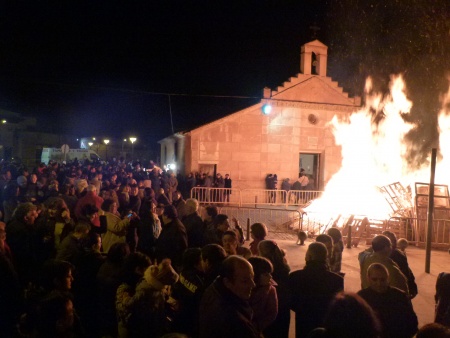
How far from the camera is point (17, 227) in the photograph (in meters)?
6.21

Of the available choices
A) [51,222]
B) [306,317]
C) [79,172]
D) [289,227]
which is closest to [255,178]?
[289,227]

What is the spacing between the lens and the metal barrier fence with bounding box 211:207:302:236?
1582 centimetres

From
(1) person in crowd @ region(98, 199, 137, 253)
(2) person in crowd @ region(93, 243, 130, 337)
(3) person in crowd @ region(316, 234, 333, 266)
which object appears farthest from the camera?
(1) person in crowd @ region(98, 199, 137, 253)

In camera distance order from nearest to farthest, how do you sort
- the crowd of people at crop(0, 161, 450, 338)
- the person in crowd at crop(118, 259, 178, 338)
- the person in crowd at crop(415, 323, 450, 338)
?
the person in crowd at crop(415, 323, 450, 338) → the crowd of people at crop(0, 161, 450, 338) → the person in crowd at crop(118, 259, 178, 338)

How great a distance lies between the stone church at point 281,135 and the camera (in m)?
23.8

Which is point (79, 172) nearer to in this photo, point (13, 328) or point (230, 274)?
point (13, 328)

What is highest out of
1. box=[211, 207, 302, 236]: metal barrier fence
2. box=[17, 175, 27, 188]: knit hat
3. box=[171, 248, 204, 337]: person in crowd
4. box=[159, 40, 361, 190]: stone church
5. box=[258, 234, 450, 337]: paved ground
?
box=[159, 40, 361, 190]: stone church

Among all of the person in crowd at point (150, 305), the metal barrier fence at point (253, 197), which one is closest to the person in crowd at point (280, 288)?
the person in crowd at point (150, 305)

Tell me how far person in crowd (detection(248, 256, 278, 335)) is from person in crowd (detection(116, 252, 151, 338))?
1.12 m

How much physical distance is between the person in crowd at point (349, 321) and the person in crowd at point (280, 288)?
75.7 inches

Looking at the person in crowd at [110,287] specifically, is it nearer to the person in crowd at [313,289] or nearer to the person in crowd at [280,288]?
the person in crowd at [280,288]

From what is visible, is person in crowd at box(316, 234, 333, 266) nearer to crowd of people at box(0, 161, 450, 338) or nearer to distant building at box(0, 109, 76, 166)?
crowd of people at box(0, 161, 450, 338)

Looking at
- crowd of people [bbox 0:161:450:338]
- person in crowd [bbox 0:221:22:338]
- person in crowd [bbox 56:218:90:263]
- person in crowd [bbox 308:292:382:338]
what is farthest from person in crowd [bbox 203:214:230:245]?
person in crowd [bbox 308:292:382:338]

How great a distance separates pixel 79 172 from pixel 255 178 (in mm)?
11030
